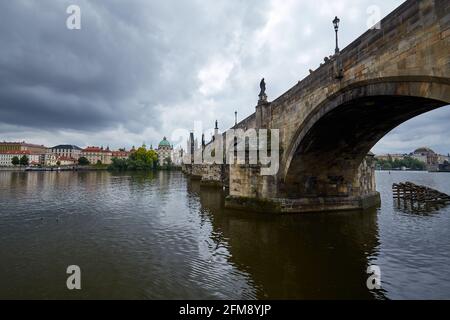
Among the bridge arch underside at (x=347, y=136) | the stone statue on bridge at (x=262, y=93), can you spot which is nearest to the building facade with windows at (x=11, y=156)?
the stone statue on bridge at (x=262, y=93)

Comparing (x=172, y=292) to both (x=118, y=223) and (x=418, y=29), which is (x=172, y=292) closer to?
(x=118, y=223)

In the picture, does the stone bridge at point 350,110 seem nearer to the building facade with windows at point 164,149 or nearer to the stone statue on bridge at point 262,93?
the stone statue on bridge at point 262,93

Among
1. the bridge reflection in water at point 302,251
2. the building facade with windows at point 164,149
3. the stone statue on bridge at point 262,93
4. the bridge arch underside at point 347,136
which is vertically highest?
the building facade with windows at point 164,149

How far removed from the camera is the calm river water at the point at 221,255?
6457 mm

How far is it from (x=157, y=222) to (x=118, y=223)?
6.69ft

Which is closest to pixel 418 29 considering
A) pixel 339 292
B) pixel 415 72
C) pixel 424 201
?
pixel 415 72

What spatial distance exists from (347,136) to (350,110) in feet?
11.7

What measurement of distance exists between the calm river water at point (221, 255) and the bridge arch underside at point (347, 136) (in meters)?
2.86

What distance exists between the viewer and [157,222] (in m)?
14.1

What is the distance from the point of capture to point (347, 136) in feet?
50.2

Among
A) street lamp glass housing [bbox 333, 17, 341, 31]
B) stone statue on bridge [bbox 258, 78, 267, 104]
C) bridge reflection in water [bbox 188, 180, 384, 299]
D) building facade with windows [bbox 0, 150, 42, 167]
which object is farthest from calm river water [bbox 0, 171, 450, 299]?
building facade with windows [bbox 0, 150, 42, 167]

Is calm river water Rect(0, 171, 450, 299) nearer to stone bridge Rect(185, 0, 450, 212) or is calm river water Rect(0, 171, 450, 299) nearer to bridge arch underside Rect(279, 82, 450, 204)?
stone bridge Rect(185, 0, 450, 212)

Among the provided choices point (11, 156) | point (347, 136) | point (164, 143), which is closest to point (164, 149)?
point (164, 143)

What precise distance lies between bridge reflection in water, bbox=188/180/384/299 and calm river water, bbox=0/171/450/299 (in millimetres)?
37
